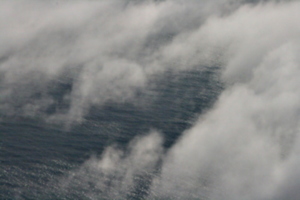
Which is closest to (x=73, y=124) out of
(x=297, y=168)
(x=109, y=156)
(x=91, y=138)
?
(x=91, y=138)

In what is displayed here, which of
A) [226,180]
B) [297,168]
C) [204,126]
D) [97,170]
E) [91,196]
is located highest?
[204,126]

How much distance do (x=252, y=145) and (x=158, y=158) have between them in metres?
46.3

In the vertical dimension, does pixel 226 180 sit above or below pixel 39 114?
below

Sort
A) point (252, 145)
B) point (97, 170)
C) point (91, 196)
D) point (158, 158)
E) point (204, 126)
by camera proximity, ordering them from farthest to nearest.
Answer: point (204, 126) → point (252, 145) → point (158, 158) → point (97, 170) → point (91, 196)

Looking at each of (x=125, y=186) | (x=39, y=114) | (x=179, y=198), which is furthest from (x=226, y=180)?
(x=39, y=114)

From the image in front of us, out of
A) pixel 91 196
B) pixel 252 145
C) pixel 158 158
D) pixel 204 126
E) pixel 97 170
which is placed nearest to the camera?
pixel 91 196

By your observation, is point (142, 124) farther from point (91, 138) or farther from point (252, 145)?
point (252, 145)

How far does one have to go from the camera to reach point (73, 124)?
18775 cm

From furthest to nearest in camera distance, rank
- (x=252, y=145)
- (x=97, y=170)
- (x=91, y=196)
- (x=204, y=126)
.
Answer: (x=204, y=126) → (x=252, y=145) → (x=97, y=170) → (x=91, y=196)

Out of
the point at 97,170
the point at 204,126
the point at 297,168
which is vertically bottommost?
the point at 97,170

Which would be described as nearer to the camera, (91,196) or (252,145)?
(91,196)

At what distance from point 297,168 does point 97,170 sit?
83442 mm

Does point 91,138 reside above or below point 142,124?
below

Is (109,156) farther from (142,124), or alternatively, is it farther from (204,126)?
(204,126)
